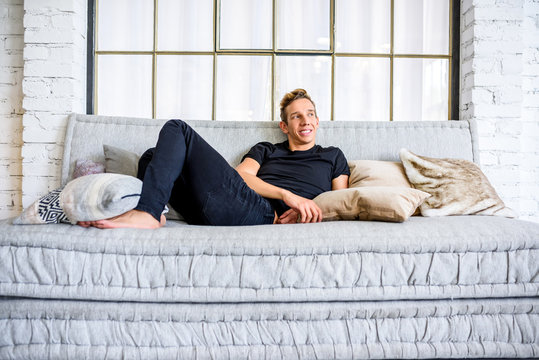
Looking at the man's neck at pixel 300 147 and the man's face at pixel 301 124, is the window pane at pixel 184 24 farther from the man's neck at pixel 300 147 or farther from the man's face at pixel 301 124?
the man's neck at pixel 300 147

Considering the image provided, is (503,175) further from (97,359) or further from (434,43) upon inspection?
(97,359)

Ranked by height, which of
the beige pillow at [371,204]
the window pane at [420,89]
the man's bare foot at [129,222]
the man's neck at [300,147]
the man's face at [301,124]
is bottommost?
the man's bare foot at [129,222]

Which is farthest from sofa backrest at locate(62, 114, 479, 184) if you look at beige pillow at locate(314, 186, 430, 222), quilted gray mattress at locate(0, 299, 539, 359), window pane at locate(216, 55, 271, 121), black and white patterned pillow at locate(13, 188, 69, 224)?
quilted gray mattress at locate(0, 299, 539, 359)

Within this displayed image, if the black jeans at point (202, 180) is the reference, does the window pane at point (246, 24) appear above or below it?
above

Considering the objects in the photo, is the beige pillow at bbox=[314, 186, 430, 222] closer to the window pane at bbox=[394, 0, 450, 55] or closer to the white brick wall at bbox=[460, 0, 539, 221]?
the white brick wall at bbox=[460, 0, 539, 221]

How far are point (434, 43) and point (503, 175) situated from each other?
975 mm

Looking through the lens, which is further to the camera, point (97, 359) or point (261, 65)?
point (261, 65)

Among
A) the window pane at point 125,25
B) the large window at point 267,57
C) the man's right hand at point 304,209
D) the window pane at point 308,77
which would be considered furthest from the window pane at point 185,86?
the man's right hand at point 304,209

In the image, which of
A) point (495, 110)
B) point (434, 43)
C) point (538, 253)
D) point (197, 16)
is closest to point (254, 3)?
point (197, 16)

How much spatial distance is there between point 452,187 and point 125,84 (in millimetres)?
2074

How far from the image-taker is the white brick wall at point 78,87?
215cm

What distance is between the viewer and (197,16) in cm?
246

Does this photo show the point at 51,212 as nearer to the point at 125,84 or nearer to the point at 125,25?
the point at 125,84

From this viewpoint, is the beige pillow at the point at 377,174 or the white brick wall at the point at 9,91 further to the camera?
the white brick wall at the point at 9,91
